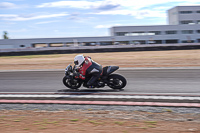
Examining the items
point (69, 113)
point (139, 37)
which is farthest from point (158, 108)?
point (139, 37)

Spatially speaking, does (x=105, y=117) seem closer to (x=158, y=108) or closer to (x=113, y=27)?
(x=158, y=108)

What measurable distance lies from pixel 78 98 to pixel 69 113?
174 centimetres

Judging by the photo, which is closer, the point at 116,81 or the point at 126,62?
the point at 116,81

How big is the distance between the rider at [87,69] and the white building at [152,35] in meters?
59.5

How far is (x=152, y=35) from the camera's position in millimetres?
71375

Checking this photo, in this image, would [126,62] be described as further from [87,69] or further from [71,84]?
[87,69]

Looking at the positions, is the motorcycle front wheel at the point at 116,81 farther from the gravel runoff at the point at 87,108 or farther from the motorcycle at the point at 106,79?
the gravel runoff at the point at 87,108

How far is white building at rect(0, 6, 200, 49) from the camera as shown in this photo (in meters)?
68.4

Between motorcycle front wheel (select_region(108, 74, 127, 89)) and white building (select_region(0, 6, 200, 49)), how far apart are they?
2348 inches

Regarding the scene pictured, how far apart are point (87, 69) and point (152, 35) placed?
6514cm

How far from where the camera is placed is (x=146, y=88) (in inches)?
365

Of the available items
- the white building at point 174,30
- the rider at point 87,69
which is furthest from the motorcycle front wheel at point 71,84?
the white building at point 174,30

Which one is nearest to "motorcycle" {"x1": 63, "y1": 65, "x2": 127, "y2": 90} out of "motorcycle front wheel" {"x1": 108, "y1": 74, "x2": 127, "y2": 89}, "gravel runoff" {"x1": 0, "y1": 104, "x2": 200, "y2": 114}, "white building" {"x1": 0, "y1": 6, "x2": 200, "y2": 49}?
"motorcycle front wheel" {"x1": 108, "y1": 74, "x2": 127, "y2": 89}

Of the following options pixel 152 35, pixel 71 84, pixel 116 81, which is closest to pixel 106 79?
pixel 116 81
